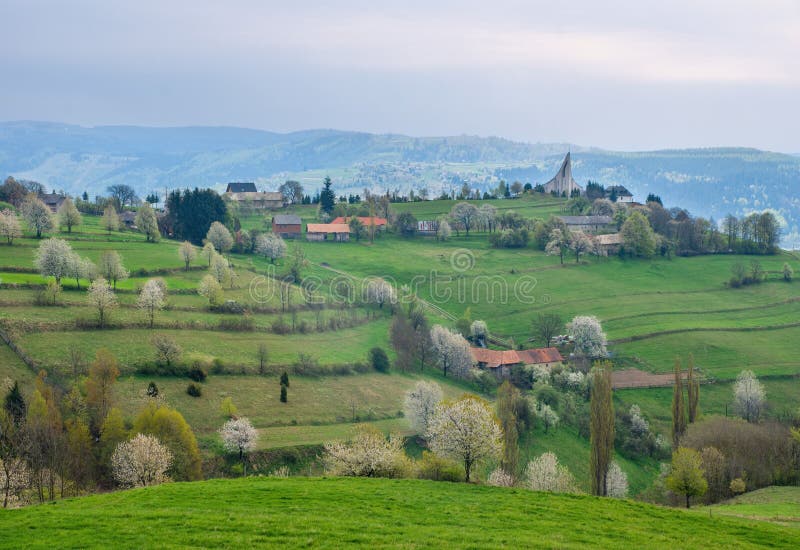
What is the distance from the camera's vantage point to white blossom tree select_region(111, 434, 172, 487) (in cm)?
4522

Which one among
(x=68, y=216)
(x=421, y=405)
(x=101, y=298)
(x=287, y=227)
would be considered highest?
(x=68, y=216)

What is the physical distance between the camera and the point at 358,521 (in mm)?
30109

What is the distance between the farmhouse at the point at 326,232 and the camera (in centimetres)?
14625

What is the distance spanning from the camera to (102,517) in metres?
29.8

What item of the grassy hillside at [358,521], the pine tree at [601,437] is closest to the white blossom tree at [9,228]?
the grassy hillside at [358,521]

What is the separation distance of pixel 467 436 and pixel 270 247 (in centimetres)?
8433

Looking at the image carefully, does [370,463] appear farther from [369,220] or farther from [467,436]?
[369,220]

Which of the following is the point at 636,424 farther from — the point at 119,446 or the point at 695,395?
the point at 119,446

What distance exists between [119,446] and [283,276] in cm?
6325

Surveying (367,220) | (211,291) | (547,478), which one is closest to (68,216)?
(211,291)

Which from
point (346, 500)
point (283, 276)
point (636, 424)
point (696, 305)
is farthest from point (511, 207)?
point (346, 500)

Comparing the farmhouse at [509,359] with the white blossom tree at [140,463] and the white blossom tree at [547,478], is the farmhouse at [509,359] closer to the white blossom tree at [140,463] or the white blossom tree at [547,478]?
the white blossom tree at [547,478]

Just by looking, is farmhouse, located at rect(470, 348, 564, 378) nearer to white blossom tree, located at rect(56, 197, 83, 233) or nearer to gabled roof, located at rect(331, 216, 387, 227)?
gabled roof, located at rect(331, 216, 387, 227)

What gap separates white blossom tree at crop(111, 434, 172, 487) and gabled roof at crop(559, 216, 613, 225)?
126 metres
